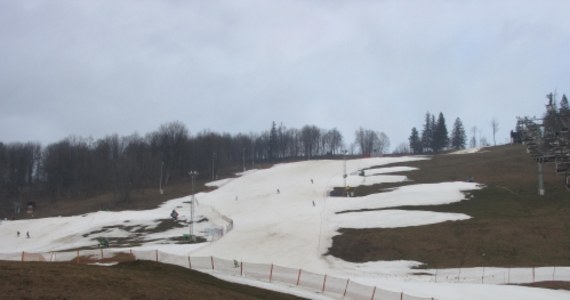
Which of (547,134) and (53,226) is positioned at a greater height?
(547,134)

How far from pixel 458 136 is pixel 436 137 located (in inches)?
618

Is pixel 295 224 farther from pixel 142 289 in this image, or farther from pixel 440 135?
pixel 440 135

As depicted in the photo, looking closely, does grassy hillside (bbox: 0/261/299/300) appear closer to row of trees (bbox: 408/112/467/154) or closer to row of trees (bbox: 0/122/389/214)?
Answer: row of trees (bbox: 0/122/389/214)

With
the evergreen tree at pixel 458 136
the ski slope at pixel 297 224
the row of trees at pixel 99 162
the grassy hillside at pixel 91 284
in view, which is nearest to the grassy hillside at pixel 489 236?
the ski slope at pixel 297 224

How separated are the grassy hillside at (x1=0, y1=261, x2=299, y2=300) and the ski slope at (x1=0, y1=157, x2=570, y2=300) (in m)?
16.0

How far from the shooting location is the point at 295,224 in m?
62.3

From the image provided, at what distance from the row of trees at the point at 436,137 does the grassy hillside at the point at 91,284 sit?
160 meters

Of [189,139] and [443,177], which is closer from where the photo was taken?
[443,177]

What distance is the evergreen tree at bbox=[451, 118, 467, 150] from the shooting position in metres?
185

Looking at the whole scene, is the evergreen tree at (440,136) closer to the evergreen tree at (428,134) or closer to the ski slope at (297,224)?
the evergreen tree at (428,134)

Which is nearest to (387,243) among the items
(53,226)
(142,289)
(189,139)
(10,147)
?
(142,289)

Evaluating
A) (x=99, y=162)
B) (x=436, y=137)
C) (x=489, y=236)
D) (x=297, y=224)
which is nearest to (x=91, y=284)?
(x=489, y=236)

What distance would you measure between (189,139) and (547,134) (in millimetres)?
127736

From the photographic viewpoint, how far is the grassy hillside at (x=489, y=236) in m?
42.8
